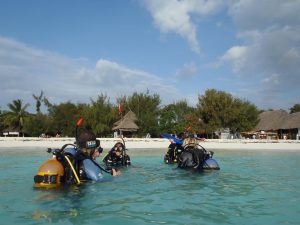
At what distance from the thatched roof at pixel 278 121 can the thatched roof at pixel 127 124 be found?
955 inches

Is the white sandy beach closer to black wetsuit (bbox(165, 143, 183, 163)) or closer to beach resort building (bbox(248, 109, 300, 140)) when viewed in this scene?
beach resort building (bbox(248, 109, 300, 140))

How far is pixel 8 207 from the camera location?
22.0ft

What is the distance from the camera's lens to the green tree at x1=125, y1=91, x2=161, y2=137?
52.8m

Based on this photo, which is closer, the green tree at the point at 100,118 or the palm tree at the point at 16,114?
the green tree at the point at 100,118

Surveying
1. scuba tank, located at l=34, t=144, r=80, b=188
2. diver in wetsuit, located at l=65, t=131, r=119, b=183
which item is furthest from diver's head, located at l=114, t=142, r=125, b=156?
scuba tank, located at l=34, t=144, r=80, b=188

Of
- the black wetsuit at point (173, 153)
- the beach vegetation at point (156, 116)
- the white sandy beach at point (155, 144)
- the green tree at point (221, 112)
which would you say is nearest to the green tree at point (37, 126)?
the beach vegetation at point (156, 116)

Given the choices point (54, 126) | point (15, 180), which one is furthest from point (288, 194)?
point (54, 126)

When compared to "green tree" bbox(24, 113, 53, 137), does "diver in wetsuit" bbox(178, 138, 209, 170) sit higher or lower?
lower

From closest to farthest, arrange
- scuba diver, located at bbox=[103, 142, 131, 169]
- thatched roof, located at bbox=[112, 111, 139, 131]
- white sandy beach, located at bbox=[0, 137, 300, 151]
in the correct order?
scuba diver, located at bbox=[103, 142, 131, 169], white sandy beach, located at bbox=[0, 137, 300, 151], thatched roof, located at bbox=[112, 111, 139, 131]

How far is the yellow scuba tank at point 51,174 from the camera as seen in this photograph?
7571 millimetres

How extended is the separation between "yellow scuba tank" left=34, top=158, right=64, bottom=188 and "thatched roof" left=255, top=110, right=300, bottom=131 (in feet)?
175

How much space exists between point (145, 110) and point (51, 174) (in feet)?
167

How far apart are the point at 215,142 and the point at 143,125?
15.5 meters

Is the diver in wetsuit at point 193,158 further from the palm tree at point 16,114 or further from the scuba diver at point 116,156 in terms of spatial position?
the palm tree at point 16,114
